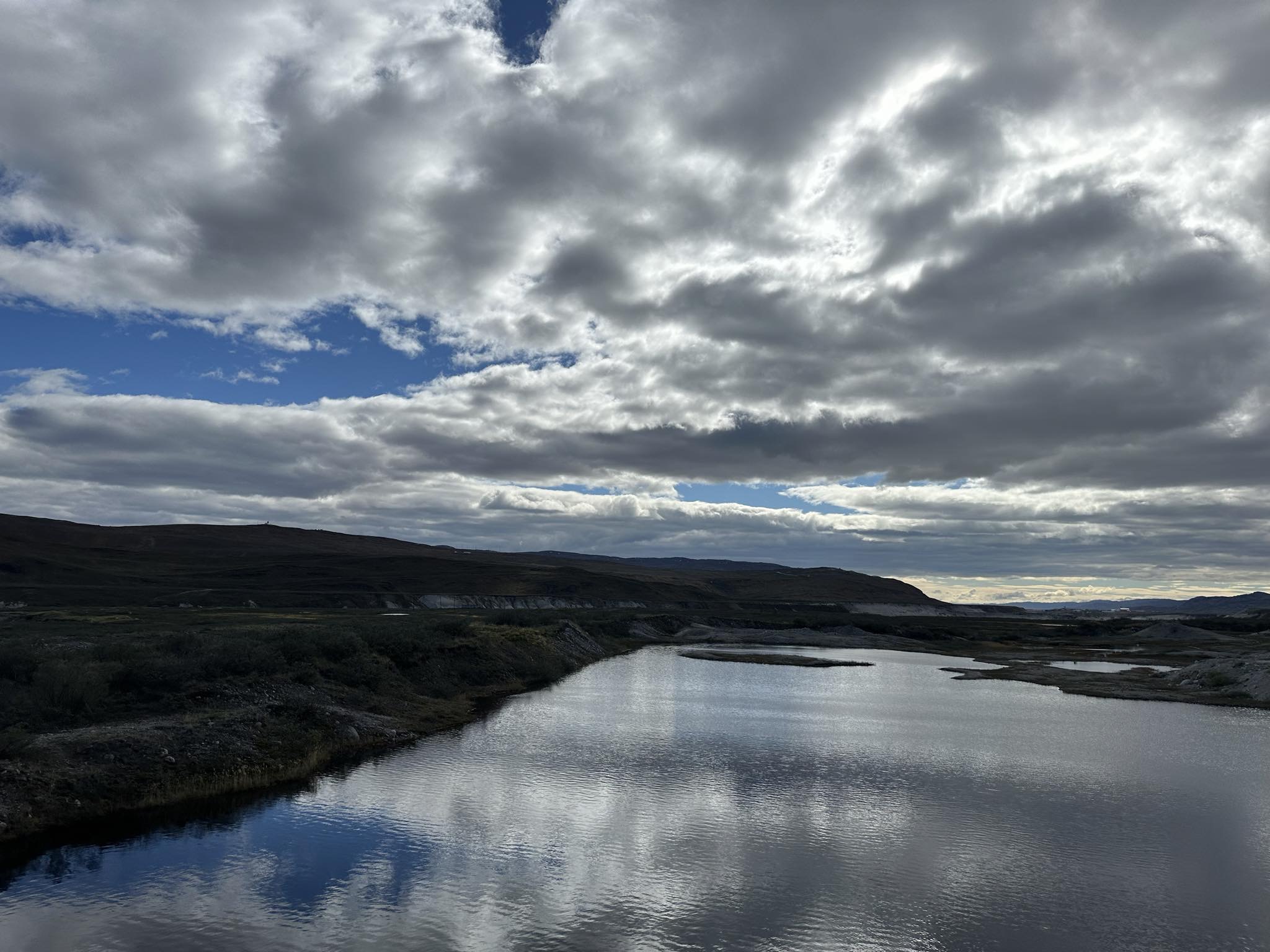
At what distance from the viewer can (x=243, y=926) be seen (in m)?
19.7

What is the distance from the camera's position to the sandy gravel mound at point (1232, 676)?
229 feet

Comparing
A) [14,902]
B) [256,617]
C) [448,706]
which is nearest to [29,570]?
[256,617]

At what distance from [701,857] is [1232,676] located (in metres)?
71.2

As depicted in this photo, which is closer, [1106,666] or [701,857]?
[701,857]

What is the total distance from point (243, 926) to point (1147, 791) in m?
35.1

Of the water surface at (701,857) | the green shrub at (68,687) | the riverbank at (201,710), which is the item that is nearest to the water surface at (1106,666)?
the water surface at (701,857)

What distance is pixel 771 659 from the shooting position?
352ft

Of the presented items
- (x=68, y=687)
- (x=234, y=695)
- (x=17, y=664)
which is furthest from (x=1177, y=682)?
(x=17, y=664)

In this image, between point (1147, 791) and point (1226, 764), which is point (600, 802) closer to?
point (1147, 791)

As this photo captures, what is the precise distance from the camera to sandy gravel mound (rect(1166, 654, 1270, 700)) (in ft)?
229

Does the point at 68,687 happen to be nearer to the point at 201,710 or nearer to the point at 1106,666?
the point at 201,710

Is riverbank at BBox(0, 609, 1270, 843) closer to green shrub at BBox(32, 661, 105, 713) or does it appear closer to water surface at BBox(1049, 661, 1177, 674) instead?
green shrub at BBox(32, 661, 105, 713)

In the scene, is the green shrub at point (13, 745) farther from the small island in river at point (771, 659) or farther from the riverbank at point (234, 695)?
the small island in river at point (771, 659)

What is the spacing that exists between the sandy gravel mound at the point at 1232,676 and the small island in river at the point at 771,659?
111 ft
